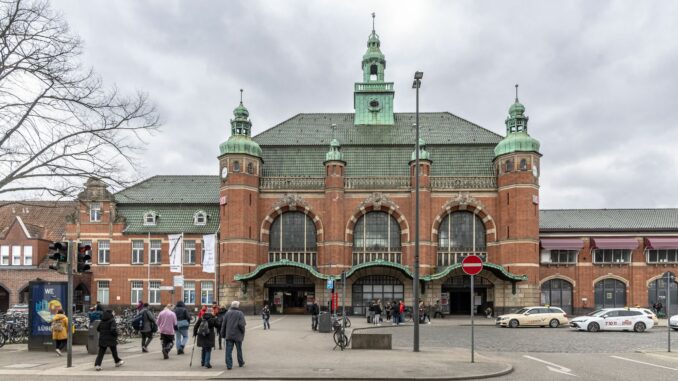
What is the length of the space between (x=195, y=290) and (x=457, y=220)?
21776mm

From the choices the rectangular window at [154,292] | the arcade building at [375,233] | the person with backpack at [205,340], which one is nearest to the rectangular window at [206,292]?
the arcade building at [375,233]

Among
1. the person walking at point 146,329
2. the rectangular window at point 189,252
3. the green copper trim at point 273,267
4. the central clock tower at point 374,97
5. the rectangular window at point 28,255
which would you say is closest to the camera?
the person walking at point 146,329

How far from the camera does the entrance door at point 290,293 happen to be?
51125 millimetres

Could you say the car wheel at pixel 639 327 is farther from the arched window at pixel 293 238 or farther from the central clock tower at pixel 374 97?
the central clock tower at pixel 374 97

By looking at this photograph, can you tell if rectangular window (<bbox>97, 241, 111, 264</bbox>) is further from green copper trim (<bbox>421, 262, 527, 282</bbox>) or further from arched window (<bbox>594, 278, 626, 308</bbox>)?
arched window (<bbox>594, 278, 626, 308</bbox>)

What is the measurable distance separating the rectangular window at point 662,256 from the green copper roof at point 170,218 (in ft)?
115

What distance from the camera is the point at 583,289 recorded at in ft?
172

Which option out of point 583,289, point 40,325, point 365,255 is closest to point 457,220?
point 365,255

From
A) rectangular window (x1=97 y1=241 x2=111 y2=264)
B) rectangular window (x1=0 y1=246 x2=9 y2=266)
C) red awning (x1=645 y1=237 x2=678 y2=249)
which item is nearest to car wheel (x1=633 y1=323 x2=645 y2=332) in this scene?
red awning (x1=645 y1=237 x2=678 y2=249)

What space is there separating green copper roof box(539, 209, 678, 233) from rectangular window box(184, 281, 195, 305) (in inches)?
1135

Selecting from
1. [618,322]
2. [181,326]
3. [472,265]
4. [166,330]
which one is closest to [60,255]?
[166,330]

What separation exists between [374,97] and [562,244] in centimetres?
2078

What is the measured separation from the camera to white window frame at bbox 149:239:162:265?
53188mm

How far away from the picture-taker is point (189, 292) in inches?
2082
